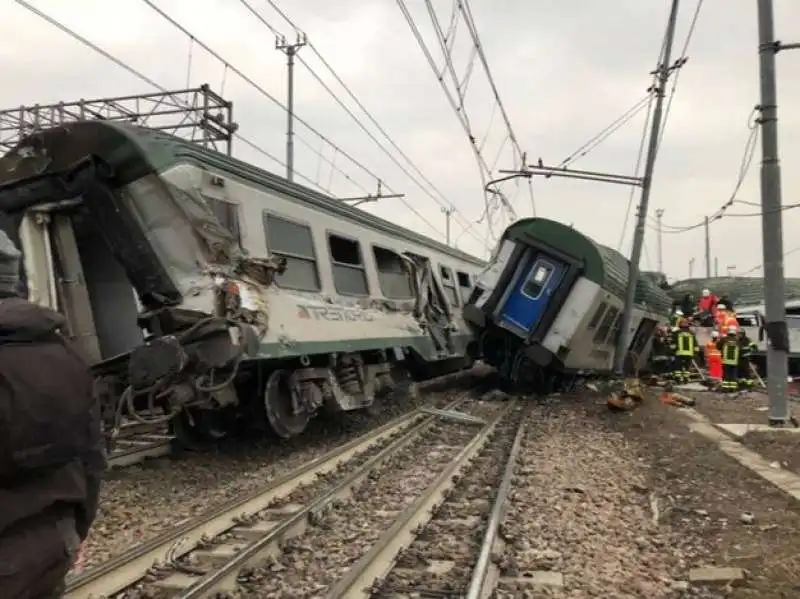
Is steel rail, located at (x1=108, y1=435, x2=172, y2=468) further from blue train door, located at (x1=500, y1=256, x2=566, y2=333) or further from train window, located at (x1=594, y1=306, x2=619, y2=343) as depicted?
train window, located at (x1=594, y1=306, x2=619, y2=343)

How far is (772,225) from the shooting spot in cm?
1013

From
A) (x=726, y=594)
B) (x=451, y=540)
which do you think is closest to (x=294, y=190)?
(x=451, y=540)

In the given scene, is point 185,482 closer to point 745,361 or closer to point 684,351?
point 684,351

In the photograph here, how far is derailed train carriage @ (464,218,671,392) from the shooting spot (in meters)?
13.4

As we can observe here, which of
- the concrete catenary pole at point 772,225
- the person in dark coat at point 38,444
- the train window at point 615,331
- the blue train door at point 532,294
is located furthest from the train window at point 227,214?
the train window at point 615,331

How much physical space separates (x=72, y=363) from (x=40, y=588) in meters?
0.54

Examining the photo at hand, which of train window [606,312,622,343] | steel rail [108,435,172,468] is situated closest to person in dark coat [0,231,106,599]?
steel rail [108,435,172,468]

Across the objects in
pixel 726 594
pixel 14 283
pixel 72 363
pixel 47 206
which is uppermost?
pixel 47 206

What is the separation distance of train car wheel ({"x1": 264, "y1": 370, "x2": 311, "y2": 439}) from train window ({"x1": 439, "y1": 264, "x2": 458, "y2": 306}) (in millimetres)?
5954

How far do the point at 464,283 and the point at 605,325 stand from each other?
124 inches

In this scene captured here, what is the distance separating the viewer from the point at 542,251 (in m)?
14.0

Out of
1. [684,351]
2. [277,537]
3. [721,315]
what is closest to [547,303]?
[721,315]

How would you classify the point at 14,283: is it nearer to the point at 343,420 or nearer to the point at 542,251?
the point at 343,420

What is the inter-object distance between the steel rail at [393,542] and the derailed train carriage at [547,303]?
6.26 metres
